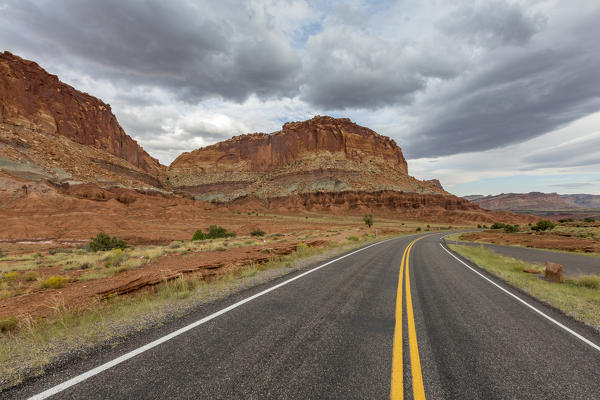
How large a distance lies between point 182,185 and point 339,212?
74.6m

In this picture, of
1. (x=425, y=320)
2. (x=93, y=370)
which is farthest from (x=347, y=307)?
(x=93, y=370)

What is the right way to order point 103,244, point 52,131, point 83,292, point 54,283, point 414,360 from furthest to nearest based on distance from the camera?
point 52,131 < point 103,244 < point 54,283 < point 83,292 < point 414,360

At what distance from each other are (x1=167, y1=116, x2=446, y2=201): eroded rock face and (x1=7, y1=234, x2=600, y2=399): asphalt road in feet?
260

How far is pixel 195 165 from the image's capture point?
11894cm

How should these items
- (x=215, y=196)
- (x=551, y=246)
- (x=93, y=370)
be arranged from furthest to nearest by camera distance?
(x=215, y=196) < (x=551, y=246) < (x=93, y=370)

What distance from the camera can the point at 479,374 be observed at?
121 inches

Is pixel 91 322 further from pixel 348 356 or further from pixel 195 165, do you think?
pixel 195 165

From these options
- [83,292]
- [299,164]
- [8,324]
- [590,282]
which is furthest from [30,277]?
[299,164]

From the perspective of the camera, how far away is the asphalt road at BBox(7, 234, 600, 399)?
2584 mm

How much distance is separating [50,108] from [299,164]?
75216 mm

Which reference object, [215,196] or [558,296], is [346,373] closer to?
[558,296]

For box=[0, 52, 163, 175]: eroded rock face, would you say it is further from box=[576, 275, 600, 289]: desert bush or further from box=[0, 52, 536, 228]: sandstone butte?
box=[576, 275, 600, 289]: desert bush

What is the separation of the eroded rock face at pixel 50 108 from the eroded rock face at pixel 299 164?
119 feet

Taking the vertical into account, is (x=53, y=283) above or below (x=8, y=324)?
below
